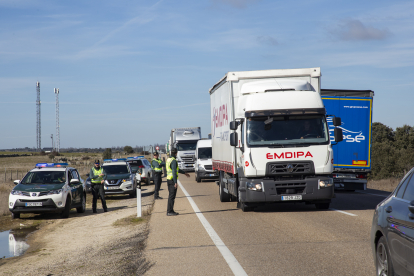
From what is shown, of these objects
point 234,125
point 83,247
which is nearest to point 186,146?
point 234,125

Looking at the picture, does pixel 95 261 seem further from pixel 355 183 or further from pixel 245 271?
pixel 355 183

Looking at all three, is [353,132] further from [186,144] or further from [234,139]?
[186,144]

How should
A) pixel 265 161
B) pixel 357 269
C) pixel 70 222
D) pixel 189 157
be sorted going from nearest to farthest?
pixel 357 269
pixel 265 161
pixel 70 222
pixel 189 157

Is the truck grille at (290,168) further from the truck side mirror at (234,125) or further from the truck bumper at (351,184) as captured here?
the truck bumper at (351,184)

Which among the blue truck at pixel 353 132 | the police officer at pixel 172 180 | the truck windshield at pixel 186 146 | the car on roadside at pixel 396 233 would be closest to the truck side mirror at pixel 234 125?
the police officer at pixel 172 180

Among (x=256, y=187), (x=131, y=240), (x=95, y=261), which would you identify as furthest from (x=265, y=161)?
(x=95, y=261)

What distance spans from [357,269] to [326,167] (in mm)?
6379

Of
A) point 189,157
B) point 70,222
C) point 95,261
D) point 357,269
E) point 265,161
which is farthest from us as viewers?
point 189,157

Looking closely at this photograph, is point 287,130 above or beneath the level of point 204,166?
above

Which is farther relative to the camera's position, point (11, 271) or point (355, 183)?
point (355, 183)

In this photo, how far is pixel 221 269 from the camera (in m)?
6.69

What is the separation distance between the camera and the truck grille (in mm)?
12516

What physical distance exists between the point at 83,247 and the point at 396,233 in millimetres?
7530

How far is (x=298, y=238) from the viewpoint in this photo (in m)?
8.98
